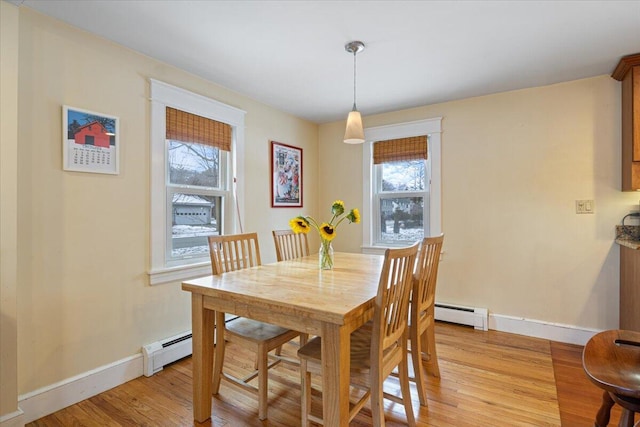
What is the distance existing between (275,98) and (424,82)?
1.48m

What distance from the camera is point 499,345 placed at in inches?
109

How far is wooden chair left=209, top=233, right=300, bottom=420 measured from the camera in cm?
180

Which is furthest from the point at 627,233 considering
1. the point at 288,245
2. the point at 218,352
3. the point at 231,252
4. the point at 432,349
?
the point at 218,352

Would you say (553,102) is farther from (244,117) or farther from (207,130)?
(207,130)

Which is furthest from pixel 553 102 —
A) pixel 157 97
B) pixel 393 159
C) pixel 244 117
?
pixel 157 97

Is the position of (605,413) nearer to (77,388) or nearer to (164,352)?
(164,352)

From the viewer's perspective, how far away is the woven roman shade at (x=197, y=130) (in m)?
2.56

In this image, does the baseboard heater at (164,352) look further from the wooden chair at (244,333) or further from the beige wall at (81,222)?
the wooden chair at (244,333)

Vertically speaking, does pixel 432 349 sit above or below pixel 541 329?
above

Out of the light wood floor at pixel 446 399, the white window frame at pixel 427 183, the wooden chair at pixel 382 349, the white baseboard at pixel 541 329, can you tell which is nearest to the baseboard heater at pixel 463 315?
the white baseboard at pixel 541 329

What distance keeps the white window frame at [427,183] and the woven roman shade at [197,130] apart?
1.71 m

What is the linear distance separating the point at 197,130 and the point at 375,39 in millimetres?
1632

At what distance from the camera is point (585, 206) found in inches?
109

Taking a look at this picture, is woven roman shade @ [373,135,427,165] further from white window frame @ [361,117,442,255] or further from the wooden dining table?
the wooden dining table
